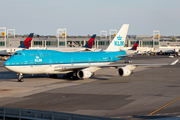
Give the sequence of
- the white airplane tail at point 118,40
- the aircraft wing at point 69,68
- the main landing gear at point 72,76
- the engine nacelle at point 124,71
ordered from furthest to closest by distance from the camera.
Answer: the white airplane tail at point 118,40 < the main landing gear at point 72,76 < the aircraft wing at point 69,68 < the engine nacelle at point 124,71

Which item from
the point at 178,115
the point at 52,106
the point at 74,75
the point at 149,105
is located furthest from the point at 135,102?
the point at 74,75

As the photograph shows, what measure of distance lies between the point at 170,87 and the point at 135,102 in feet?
39.9

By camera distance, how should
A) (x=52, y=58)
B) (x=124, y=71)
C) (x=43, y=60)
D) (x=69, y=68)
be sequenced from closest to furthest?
(x=124, y=71)
(x=43, y=60)
(x=69, y=68)
(x=52, y=58)

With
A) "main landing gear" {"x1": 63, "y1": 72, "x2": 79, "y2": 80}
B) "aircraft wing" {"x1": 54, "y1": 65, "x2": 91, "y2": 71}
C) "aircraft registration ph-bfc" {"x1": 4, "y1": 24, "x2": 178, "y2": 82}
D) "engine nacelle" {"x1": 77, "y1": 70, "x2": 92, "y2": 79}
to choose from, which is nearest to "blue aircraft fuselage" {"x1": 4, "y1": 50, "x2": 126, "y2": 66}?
"aircraft registration ph-bfc" {"x1": 4, "y1": 24, "x2": 178, "y2": 82}

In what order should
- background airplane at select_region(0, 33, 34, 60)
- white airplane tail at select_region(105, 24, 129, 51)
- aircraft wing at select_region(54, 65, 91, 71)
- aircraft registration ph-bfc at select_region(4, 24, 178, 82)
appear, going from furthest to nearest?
background airplane at select_region(0, 33, 34, 60) → white airplane tail at select_region(105, 24, 129, 51) → aircraft wing at select_region(54, 65, 91, 71) → aircraft registration ph-bfc at select_region(4, 24, 178, 82)

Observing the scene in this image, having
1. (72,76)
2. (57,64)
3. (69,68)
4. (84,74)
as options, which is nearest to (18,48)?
(72,76)

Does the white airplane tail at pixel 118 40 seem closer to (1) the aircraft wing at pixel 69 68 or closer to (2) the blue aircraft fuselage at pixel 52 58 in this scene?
(2) the blue aircraft fuselage at pixel 52 58

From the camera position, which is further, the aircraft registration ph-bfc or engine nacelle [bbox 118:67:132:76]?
engine nacelle [bbox 118:67:132:76]

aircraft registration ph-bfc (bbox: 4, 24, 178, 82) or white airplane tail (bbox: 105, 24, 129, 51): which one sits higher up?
white airplane tail (bbox: 105, 24, 129, 51)

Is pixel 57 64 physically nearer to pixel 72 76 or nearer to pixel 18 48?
pixel 72 76

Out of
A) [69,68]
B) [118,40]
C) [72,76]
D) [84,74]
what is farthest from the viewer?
[118,40]

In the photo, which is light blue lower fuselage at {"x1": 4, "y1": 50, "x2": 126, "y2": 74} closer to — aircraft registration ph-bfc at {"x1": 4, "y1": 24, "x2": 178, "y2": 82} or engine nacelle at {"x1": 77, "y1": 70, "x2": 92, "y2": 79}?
aircraft registration ph-bfc at {"x1": 4, "y1": 24, "x2": 178, "y2": 82}

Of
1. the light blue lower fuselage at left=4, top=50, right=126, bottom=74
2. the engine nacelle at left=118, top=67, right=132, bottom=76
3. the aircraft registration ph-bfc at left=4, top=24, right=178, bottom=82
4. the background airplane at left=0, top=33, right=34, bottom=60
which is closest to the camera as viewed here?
the light blue lower fuselage at left=4, top=50, right=126, bottom=74

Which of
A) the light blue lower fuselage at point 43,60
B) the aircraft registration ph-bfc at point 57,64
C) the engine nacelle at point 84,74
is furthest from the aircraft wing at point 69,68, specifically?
the engine nacelle at point 84,74
